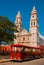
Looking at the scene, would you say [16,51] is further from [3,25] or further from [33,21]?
[33,21]

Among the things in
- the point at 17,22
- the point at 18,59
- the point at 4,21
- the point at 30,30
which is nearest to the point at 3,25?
the point at 4,21

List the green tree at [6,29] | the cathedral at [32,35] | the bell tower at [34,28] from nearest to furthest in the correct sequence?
1. the green tree at [6,29]
2. the bell tower at [34,28]
3. the cathedral at [32,35]

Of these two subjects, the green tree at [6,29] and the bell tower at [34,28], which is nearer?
the green tree at [6,29]

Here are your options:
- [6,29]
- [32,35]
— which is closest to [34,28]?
[32,35]

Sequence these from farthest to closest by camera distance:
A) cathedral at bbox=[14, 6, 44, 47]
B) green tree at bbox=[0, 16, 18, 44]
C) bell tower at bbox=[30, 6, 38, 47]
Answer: cathedral at bbox=[14, 6, 44, 47]
bell tower at bbox=[30, 6, 38, 47]
green tree at bbox=[0, 16, 18, 44]

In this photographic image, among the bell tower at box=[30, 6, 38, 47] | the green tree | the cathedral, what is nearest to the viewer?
the green tree

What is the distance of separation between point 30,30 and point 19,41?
7.50 m

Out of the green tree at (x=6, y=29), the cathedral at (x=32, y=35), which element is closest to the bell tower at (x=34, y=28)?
the cathedral at (x=32, y=35)

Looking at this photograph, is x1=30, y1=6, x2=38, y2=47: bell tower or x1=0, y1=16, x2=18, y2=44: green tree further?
x1=30, y1=6, x2=38, y2=47: bell tower

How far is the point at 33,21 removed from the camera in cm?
8006

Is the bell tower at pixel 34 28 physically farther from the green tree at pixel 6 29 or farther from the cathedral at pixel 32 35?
the green tree at pixel 6 29

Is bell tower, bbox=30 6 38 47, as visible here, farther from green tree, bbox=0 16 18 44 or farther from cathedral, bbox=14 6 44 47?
green tree, bbox=0 16 18 44

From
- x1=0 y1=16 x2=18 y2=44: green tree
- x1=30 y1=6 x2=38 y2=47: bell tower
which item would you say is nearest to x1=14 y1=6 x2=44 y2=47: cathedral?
x1=30 y1=6 x2=38 y2=47: bell tower

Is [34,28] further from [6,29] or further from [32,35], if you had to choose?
[6,29]
